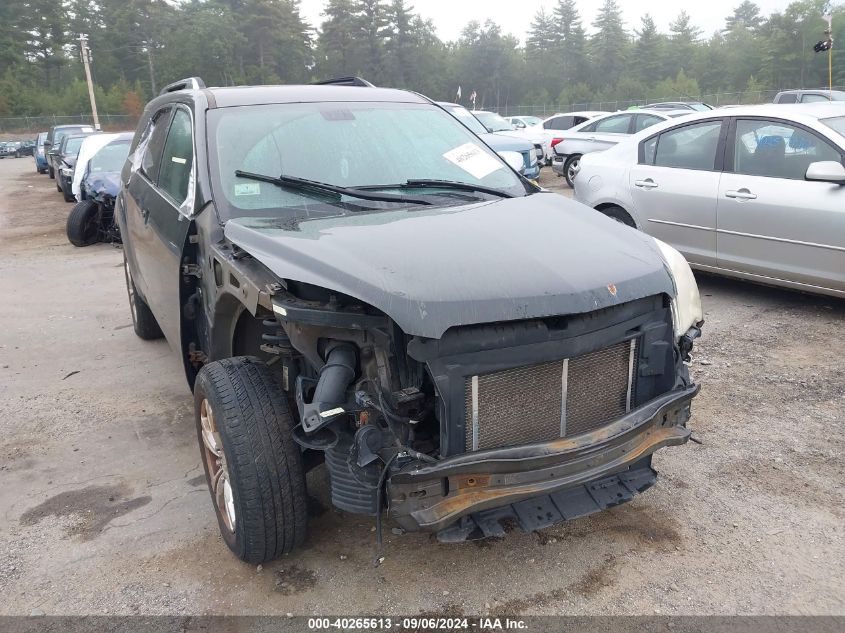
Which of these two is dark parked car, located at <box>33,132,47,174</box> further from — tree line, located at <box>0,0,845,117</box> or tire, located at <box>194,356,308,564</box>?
tree line, located at <box>0,0,845,117</box>

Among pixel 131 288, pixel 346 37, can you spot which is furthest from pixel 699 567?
pixel 346 37

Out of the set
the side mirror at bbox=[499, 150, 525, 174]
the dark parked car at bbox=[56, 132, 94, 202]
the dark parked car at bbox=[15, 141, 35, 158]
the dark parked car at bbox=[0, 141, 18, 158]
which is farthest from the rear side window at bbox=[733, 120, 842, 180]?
the dark parked car at bbox=[15, 141, 35, 158]

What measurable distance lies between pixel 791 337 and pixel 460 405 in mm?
4071

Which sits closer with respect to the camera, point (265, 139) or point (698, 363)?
point (265, 139)

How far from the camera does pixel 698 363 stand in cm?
Answer: 517

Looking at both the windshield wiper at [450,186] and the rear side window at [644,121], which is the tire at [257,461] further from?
the rear side window at [644,121]

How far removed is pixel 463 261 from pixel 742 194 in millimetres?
4355

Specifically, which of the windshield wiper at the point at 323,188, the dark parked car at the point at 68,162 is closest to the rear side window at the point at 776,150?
the windshield wiper at the point at 323,188

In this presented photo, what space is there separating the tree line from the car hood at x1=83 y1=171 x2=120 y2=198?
65225 millimetres

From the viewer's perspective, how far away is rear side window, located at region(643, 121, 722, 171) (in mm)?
6555

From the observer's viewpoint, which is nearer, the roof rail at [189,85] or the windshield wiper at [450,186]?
the windshield wiper at [450,186]

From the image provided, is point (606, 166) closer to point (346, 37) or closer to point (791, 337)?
point (791, 337)

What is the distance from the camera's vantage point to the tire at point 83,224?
34.3 feet

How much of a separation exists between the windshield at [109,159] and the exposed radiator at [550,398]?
10.4 metres
